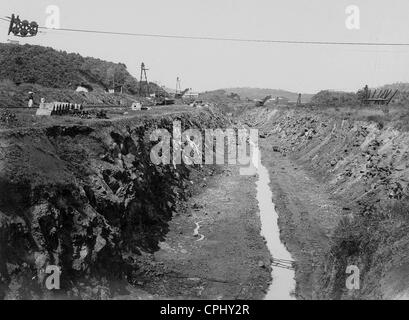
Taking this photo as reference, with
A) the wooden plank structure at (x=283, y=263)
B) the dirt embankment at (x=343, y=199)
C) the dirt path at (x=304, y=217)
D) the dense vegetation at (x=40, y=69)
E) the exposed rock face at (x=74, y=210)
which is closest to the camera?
the exposed rock face at (x=74, y=210)

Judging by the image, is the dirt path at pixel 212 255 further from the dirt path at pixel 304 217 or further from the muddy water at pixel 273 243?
the dirt path at pixel 304 217

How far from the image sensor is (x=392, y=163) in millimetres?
35625

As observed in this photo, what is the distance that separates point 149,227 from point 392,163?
71.2 ft

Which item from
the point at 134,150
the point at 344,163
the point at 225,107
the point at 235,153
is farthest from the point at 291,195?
the point at 225,107

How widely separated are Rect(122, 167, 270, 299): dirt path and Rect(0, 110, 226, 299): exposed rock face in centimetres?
138

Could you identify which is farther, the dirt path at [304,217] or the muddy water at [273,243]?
the dirt path at [304,217]

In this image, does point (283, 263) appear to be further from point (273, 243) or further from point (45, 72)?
point (45, 72)

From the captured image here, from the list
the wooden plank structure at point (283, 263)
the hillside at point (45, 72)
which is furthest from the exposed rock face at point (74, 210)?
the hillside at point (45, 72)

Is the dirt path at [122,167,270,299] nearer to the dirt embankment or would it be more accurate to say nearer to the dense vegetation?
the dirt embankment

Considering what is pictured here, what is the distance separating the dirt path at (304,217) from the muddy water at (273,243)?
42 centimetres

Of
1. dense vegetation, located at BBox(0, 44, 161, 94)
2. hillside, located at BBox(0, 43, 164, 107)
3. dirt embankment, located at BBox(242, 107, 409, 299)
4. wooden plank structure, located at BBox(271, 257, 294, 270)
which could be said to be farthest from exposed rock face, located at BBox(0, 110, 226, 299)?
dense vegetation, located at BBox(0, 44, 161, 94)

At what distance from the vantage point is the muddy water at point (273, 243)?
2184 centimetres
